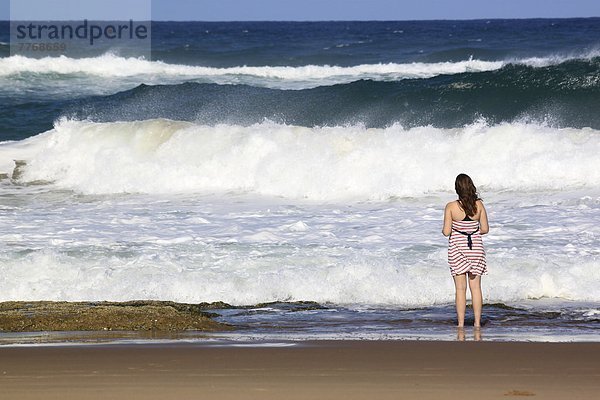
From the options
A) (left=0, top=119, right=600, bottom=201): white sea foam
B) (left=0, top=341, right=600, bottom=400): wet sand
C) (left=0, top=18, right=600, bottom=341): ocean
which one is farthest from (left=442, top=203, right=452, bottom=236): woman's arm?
(left=0, top=119, right=600, bottom=201): white sea foam

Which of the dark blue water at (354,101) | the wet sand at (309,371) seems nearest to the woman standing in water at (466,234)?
the wet sand at (309,371)

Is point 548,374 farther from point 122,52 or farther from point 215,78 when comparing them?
point 122,52

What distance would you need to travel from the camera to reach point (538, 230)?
446 inches

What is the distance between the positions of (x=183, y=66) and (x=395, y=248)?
3579 cm

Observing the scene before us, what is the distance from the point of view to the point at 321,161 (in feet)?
54.2

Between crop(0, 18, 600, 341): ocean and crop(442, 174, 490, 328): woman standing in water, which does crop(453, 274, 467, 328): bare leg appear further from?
crop(0, 18, 600, 341): ocean

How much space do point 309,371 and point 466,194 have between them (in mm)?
2548

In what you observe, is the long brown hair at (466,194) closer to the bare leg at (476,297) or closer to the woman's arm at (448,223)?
the woman's arm at (448,223)

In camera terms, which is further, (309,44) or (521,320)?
(309,44)

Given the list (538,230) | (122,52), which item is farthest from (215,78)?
(538,230)

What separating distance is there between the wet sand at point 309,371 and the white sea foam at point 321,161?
8493 mm

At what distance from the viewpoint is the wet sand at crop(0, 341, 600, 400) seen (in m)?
5.24

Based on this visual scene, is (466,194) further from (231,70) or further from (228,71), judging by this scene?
(231,70)

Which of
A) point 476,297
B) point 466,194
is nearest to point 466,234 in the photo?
point 466,194
